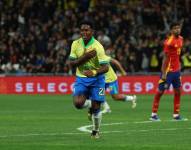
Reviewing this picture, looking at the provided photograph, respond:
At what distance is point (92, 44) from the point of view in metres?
15.1

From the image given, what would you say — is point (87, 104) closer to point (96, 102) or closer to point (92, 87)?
point (96, 102)

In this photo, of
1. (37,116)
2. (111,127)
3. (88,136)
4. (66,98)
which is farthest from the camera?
(66,98)

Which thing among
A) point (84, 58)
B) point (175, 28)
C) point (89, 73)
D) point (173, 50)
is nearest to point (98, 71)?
point (89, 73)

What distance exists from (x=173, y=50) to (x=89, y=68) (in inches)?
217

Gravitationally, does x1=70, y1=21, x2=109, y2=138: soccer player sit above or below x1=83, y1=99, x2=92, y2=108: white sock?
above

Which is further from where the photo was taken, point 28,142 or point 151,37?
point 151,37

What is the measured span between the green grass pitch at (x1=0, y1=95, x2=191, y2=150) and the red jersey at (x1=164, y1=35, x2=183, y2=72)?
1405 millimetres

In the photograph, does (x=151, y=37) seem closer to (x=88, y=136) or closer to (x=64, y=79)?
(x=64, y=79)

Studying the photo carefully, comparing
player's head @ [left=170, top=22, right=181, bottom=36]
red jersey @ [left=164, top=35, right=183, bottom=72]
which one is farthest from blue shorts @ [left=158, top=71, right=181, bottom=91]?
player's head @ [left=170, top=22, right=181, bottom=36]

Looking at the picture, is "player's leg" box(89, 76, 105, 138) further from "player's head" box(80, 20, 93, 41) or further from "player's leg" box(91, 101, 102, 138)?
"player's head" box(80, 20, 93, 41)

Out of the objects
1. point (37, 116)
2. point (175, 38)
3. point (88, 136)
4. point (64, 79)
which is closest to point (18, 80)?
point (64, 79)

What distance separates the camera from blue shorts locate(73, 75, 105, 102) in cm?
1530

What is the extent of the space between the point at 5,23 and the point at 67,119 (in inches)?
770

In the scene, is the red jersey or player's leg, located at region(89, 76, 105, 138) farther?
the red jersey
